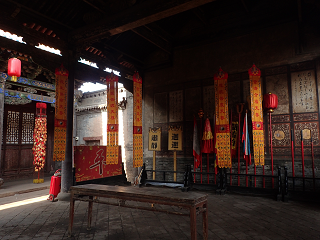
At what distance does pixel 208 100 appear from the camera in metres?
6.81

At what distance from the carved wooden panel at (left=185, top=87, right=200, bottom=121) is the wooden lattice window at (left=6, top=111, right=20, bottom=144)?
6793 millimetres

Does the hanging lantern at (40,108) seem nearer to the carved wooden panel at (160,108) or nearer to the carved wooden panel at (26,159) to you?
the carved wooden panel at (26,159)

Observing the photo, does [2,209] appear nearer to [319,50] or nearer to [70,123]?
[70,123]

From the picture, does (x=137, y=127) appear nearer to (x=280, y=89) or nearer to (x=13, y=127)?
(x=280, y=89)

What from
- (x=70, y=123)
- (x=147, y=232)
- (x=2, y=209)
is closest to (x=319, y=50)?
(x=147, y=232)

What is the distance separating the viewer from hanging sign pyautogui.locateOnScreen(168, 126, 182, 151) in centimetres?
691

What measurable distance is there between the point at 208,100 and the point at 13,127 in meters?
7.54

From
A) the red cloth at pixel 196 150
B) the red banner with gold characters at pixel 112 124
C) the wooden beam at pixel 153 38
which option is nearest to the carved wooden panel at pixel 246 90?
the red cloth at pixel 196 150

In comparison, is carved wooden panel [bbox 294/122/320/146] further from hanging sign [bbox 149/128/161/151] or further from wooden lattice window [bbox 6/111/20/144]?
wooden lattice window [bbox 6/111/20/144]

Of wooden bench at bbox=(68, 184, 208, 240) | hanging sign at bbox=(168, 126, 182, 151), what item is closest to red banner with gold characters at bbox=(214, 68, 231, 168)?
hanging sign at bbox=(168, 126, 182, 151)

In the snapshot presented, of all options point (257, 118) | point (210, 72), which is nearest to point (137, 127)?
point (210, 72)

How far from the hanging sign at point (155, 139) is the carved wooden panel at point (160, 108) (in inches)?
20.6

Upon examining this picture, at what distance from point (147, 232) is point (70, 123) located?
3506 mm

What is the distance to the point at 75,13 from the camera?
552cm
